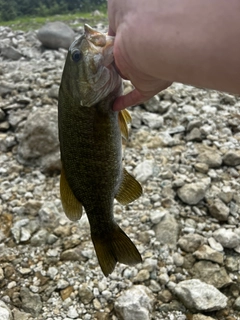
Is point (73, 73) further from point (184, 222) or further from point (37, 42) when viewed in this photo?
point (37, 42)

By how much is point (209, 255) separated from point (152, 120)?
2093 millimetres

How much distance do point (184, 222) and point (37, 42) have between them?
6.39 meters

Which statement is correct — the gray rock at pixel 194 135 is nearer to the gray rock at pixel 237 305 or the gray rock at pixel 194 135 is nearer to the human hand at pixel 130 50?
the gray rock at pixel 237 305

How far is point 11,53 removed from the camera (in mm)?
7535

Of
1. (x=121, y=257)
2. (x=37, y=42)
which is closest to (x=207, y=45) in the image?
(x=121, y=257)

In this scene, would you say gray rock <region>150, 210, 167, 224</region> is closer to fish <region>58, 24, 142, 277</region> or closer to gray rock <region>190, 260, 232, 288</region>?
gray rock <region>190, 260, 232, 288</region>

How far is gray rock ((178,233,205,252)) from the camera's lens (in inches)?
127

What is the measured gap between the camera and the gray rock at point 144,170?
154 inches

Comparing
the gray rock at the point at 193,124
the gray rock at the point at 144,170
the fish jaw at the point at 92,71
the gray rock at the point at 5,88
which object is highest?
the fish jaw at the point at 92,71

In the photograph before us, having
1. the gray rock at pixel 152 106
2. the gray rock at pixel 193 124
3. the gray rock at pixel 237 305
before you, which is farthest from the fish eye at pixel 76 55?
the gray rock at pixel 152 106

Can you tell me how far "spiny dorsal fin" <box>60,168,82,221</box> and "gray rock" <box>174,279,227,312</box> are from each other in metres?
1.16

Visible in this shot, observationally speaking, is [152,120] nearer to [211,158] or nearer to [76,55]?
[211,158]

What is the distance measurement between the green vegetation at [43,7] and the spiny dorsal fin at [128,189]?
12832mm

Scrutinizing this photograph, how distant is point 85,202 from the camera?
206 cm
